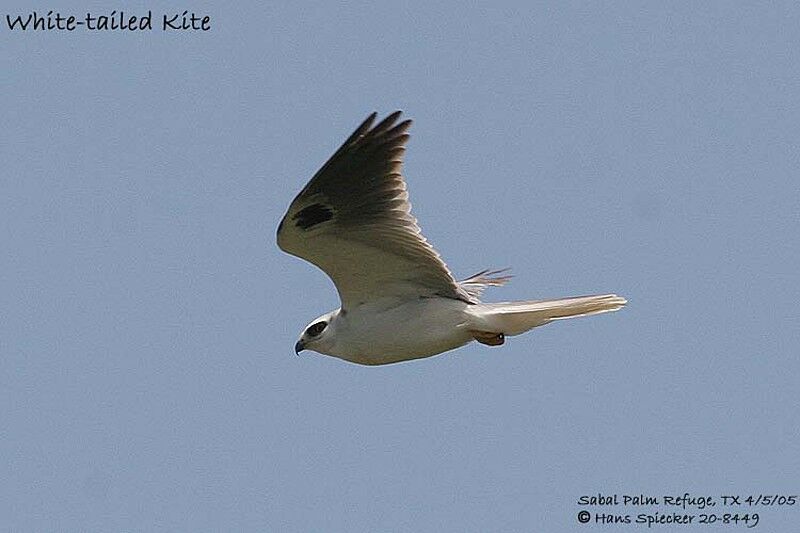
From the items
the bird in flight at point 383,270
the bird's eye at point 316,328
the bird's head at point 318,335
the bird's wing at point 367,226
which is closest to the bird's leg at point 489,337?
the bird in flight at point 383,270

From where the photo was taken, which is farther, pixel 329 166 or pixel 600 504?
pixel 600 504

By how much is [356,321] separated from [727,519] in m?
2.50

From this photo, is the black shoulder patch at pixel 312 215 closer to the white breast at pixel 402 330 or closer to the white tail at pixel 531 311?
the white breast at pixel 402 330

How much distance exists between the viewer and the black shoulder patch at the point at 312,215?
848cm

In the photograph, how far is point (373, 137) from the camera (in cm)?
823

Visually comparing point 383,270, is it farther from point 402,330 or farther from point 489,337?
point 489,337

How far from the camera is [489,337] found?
879 cm

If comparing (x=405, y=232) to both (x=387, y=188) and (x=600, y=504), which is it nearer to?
(x=387, y=188)

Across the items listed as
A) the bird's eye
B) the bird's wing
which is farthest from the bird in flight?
the bird's eye

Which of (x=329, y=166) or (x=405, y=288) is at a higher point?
(x=329, y=166)

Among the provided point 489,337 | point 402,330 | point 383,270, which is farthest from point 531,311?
point 383,270

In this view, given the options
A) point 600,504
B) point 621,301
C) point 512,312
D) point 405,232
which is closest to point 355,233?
point 405,232

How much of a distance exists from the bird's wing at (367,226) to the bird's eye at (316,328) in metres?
0.46

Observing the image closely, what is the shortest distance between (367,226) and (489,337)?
1008mm
